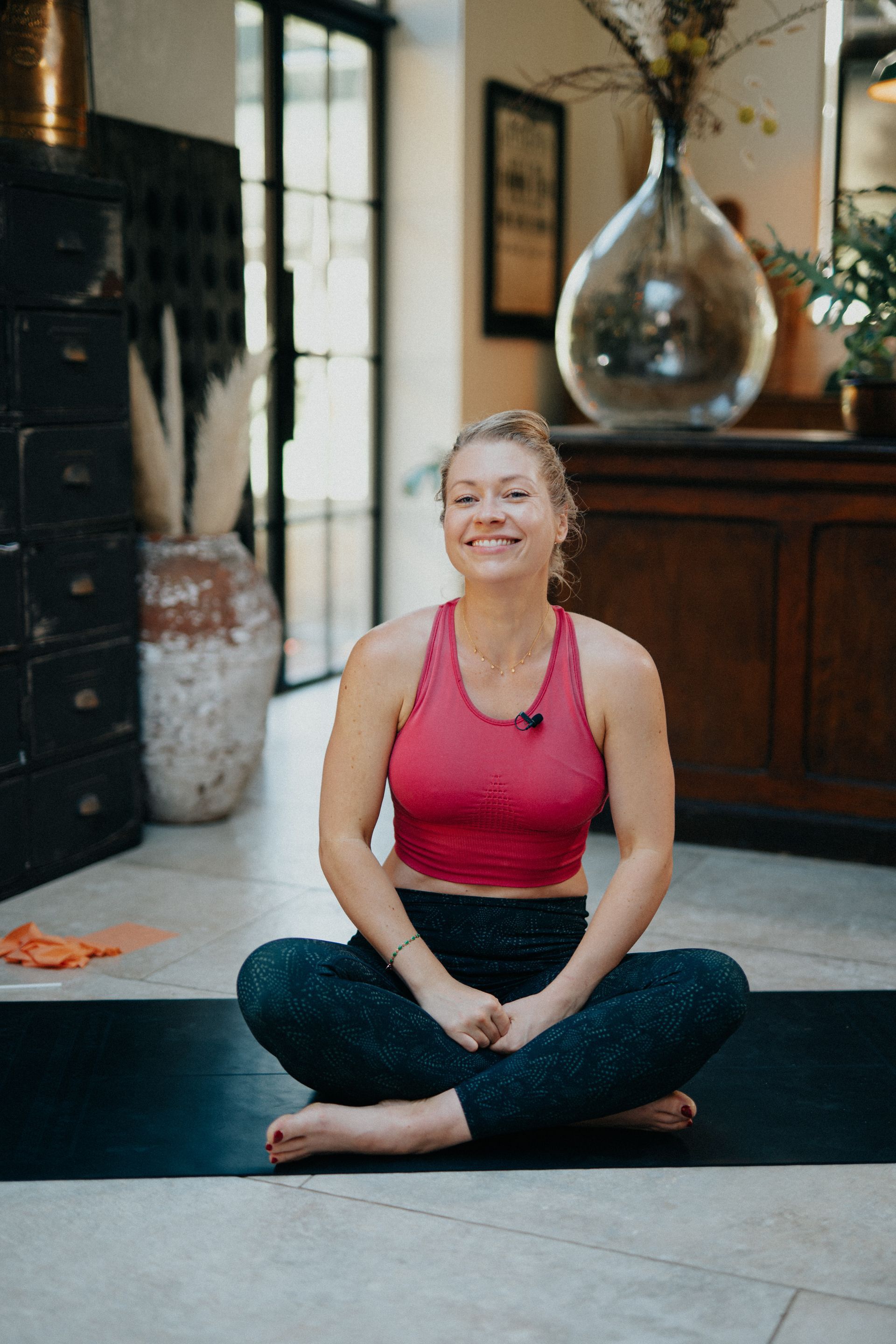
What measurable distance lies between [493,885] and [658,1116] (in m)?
0.35

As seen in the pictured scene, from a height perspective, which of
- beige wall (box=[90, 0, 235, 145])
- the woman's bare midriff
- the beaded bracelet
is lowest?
the beaded bracelet

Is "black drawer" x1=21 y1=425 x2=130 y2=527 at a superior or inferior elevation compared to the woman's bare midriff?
superior

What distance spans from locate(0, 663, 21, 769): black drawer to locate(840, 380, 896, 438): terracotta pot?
1.81 m

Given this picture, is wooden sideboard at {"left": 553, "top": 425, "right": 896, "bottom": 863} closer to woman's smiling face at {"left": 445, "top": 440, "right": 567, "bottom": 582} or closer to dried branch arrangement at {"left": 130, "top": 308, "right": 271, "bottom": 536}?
dried branch arrangement at {"left": 130, "top": 308, "right": 271, "bottom": 536}

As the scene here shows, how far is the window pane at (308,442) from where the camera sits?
485 centimetres

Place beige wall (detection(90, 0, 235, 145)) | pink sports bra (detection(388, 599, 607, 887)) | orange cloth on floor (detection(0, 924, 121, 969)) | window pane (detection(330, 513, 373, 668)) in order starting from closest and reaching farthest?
pink sports bra (detection(388, 599, 607, 887)), orange cloth on floor (detection(0, 924, 121, 969)), beige wall (detection(90, 0, 235, 145)), window pane (detection(330, 513, 373, 668))

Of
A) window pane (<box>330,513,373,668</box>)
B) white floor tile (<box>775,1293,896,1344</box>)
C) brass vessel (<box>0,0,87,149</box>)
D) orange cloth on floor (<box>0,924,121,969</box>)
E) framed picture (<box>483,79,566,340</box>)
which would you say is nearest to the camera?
white floor tile (<box>775,1293,896,1344</box>)

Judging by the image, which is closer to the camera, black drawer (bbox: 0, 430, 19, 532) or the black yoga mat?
the black yoga mat

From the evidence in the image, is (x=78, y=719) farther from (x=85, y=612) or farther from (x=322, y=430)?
(x=322, y=430)

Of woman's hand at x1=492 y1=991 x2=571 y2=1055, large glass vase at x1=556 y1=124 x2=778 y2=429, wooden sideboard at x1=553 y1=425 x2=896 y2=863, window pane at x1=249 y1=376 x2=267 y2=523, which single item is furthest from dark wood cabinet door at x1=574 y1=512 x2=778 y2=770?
window pane at x1=249 y1=376 x2=267 y2=523

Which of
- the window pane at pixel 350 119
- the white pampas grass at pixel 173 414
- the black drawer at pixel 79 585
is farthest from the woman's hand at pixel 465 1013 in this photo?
the window pane at pixel 350 119

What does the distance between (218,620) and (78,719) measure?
0.47m

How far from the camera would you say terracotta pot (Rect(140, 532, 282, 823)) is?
3250mm

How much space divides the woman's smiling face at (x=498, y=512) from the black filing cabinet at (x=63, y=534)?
4.07ft
